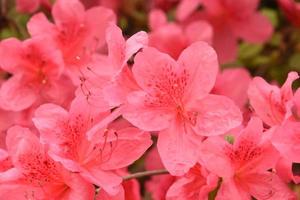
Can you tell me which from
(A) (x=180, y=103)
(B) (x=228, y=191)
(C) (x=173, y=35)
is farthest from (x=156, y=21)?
(B) (x=228, y=191)

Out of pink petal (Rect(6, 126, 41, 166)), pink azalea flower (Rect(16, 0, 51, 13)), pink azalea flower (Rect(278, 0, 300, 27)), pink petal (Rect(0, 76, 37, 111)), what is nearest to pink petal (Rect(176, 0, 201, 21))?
pink azalea flower (Rect(278, 0, 300, 27))

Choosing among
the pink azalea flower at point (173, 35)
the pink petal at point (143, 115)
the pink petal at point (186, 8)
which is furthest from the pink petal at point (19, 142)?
the pink petal at point (186, 8)

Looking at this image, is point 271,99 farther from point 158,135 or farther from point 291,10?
point 291,10

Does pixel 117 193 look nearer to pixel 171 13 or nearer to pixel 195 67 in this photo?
pixel 195 67

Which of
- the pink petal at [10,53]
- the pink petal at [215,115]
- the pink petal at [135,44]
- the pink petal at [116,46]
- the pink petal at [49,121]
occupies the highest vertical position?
the pink petal at [135,44]

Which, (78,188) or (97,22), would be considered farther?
(97,22)

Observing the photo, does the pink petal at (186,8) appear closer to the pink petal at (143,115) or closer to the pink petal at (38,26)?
the pink petal at (38,26)

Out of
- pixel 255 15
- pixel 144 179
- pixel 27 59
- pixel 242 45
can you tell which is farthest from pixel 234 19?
pixel 27 59

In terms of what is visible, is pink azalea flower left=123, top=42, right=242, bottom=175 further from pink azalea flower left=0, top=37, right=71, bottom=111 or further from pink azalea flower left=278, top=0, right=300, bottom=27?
pink azalea flower left=278, top=0, right=300, bottom=27
